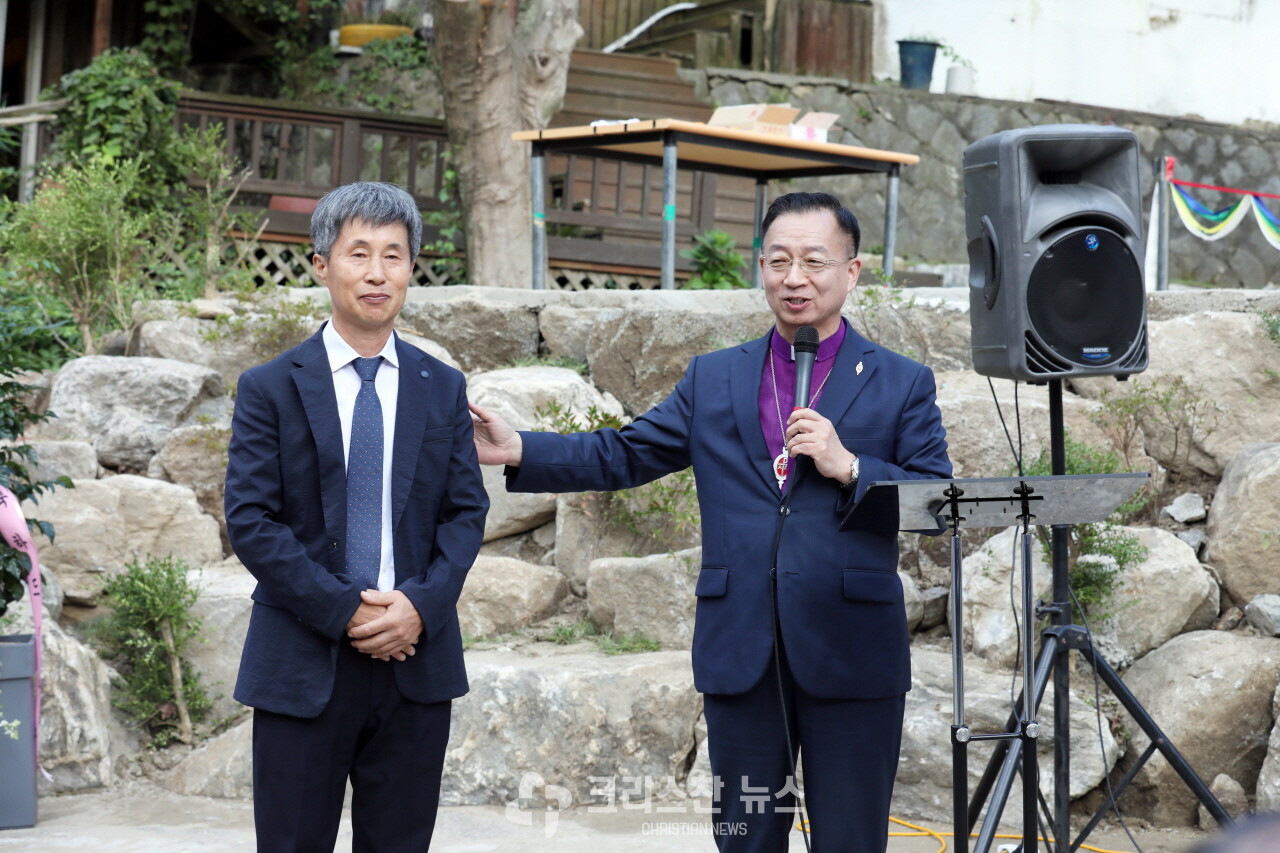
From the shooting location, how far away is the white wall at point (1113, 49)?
12234 mm

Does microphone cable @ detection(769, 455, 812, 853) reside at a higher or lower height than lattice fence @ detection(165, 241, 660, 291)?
lower

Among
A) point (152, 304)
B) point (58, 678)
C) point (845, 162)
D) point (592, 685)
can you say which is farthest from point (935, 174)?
point (58, 678)

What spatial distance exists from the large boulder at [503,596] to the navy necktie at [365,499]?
8.34ft

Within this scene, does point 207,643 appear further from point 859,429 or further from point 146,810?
point 859,429

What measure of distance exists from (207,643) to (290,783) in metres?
2.56

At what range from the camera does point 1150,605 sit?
15.7 ft

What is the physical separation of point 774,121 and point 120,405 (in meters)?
3.43

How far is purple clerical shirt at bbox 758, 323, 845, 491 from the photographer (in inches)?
109

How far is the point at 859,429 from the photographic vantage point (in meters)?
2.72

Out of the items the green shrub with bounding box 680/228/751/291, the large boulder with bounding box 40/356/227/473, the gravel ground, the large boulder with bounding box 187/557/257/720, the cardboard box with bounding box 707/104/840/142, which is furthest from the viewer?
the green shrub with bounding box 680/228/751/291

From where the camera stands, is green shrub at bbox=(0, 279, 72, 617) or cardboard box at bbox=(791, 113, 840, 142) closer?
green shrub at bbox=(0, 279, 72, 617)

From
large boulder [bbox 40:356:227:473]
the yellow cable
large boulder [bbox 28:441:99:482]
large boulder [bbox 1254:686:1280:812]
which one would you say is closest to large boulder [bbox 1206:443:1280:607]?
large boulder [bbox 1254:686:1280:812]

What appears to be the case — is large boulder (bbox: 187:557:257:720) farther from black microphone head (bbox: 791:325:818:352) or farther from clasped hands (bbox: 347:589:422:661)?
black microphone head (bbox: 791:325:818:352)

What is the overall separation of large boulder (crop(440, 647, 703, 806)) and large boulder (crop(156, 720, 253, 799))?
2.21 feet
